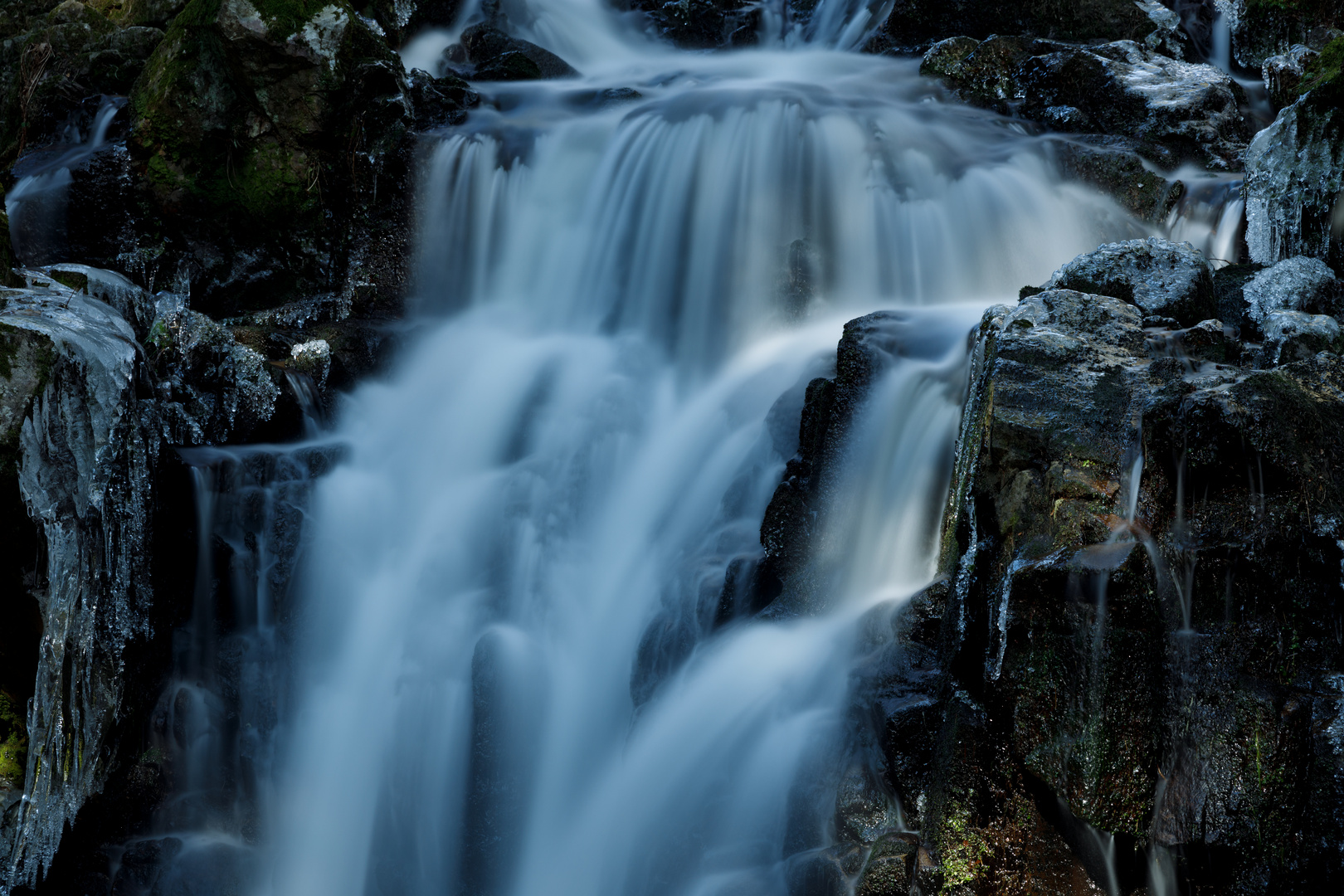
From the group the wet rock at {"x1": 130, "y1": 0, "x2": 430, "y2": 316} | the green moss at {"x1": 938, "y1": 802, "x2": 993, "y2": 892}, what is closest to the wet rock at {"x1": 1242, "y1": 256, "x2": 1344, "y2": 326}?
the green moss at {"x1": 938, "y1": 802, "x2": 993, "y2": 892}

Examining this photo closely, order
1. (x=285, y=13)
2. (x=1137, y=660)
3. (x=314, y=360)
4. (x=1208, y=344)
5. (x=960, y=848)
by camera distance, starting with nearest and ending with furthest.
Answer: (x=1137, y=660) < (x=960, y=848) < (x=1208, y=344) < (x=314, y=360) < (x=285, y=13)

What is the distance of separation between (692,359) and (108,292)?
360cm

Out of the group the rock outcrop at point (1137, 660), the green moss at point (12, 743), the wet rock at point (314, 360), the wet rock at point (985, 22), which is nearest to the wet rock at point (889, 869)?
the rock outcrop at point (1137, 660)

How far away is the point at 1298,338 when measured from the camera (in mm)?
4148

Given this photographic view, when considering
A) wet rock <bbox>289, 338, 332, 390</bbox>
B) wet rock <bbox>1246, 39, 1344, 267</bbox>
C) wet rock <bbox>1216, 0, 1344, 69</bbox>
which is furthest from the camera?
wet rock <bbox>1216, 0, 1344, 69</bbox>

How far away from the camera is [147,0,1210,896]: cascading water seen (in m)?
4.41

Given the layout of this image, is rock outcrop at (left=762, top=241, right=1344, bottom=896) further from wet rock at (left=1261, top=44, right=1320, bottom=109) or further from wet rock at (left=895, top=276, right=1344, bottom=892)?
wet rock at (left=1261, top=44, right=1320, bottom=109)

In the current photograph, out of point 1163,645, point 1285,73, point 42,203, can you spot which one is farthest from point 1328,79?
point 42,203

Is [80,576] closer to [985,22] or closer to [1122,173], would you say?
[1122,173]

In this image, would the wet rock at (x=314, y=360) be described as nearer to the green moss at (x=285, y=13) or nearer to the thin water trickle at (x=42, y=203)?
the thin water trickle at (x=42, y=203)

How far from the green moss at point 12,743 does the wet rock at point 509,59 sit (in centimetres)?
775

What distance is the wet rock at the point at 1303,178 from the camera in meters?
5.50

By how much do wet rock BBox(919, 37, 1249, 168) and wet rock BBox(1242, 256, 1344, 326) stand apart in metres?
2.89

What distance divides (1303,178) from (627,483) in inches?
169
